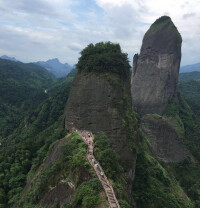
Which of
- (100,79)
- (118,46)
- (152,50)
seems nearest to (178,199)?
(100,79)

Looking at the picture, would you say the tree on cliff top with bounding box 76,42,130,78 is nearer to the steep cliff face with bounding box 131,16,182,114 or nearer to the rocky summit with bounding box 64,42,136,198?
the rocky summit with bounding box 64,42,136,198

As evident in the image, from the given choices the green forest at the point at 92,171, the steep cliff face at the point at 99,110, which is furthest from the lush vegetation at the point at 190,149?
the steep cliff face at the point at 99,110

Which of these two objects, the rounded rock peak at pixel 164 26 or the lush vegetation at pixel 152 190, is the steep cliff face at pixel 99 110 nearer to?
the lush vegetation at pixel 152 190

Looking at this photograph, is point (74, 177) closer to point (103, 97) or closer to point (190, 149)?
point (103, 97)

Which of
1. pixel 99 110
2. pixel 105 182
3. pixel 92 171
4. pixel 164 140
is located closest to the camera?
pixel 105 182

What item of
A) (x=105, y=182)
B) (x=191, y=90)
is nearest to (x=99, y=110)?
(x=105, y=182)

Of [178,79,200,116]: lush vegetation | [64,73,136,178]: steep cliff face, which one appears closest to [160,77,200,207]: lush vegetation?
[64,73,136,178]: steep cliff face

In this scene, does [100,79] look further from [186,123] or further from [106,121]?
[186,123]
